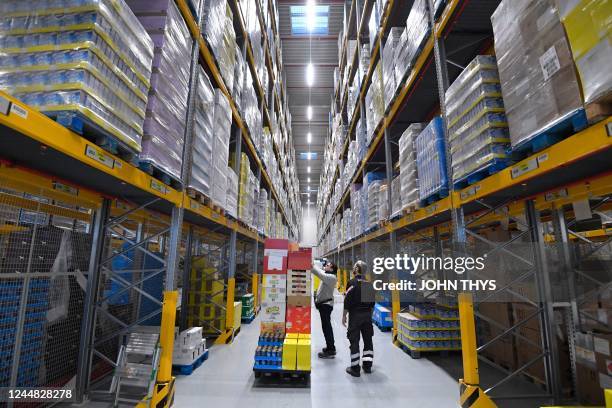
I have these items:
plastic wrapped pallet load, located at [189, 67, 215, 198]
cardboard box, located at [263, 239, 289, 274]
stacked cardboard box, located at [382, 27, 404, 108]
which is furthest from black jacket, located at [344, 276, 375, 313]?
stacked cardboard box, located at [382, 27, 404, 108]

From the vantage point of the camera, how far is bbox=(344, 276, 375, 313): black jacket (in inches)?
199

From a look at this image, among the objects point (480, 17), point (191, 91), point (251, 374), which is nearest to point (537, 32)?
point (480, 17)

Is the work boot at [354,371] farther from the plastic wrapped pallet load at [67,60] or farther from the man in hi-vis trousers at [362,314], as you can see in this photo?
the plastic wrapped pallet load at [67,60]

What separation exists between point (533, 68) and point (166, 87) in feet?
11.5

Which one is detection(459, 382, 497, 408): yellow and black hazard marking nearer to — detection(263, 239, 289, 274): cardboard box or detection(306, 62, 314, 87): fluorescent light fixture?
detection(263, 239, 289, 274): cardboard box

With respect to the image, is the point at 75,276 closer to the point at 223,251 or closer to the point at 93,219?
the point at 93,219

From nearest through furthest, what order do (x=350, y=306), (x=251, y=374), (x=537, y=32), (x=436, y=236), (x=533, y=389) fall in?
(x=537, y=32) → (x=533, y=389) → (x=251, y=374) → (x=350, y=306) → (x=436, y=236)

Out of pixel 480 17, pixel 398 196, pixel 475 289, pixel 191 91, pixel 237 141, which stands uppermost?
pixel 480 17

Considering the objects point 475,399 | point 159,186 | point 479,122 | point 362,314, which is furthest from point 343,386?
point 479,122

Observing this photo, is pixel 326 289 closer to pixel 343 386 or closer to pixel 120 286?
pixel 343 386

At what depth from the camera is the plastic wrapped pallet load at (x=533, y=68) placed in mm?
2242

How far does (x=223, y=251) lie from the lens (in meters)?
10.2

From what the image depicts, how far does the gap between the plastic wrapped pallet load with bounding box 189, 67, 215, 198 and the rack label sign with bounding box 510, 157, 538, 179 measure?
11.9 feet

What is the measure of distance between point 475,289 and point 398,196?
2.54 m
